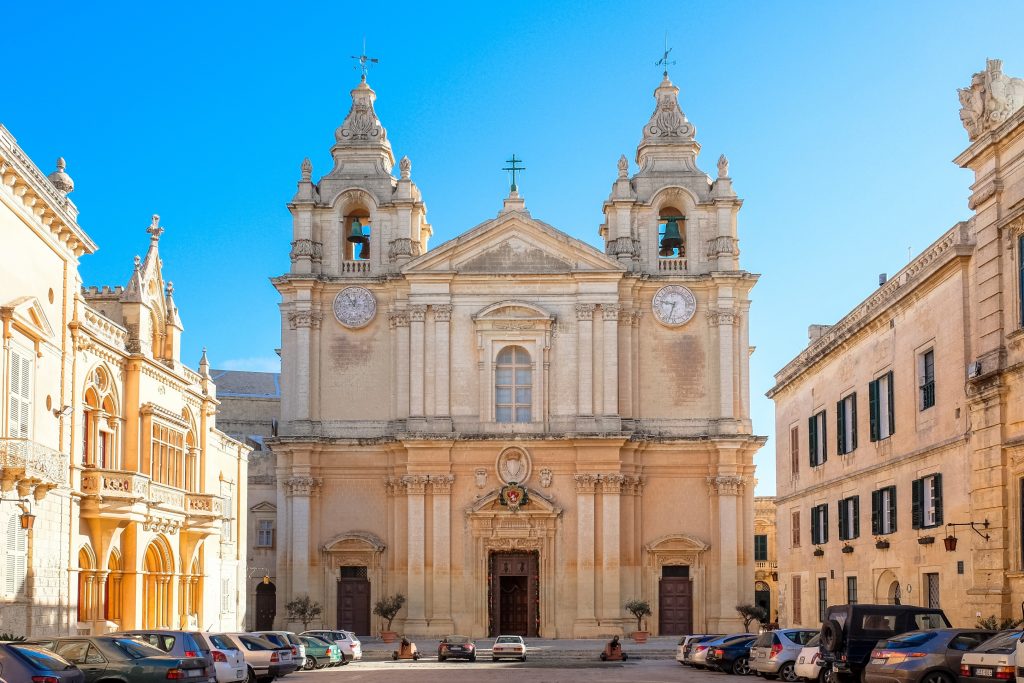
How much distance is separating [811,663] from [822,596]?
48.4ft

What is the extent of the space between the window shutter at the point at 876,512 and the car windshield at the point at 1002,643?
14712 millimetres

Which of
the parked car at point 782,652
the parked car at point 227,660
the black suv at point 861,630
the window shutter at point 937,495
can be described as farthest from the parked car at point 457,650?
the black suv at point 861,630

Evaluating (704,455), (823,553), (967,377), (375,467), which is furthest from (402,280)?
(967,377)

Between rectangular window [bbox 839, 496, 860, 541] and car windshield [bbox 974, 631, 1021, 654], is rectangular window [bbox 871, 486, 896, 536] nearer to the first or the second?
rectangular window [bbox 839, 496, 860, 541]

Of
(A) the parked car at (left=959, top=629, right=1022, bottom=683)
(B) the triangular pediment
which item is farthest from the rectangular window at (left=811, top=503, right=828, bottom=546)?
(A) the parked car at (left=959, top=629, right=1022, bottom=683)

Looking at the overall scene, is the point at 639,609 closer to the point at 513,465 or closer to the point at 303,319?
the point at 513,465

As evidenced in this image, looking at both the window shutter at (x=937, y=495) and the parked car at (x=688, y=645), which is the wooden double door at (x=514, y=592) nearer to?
the parked car at (x=688, y=645)

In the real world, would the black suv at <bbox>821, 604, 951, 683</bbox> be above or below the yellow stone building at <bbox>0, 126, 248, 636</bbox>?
below

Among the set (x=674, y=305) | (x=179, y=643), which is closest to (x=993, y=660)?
(x=179, y=643)

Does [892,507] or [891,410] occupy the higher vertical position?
[891,410]

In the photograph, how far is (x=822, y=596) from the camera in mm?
41375

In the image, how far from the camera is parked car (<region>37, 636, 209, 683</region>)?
20703 millimetres

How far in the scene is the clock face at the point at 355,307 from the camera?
52031 mm

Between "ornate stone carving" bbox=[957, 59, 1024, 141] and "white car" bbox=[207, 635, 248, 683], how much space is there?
17.9m
